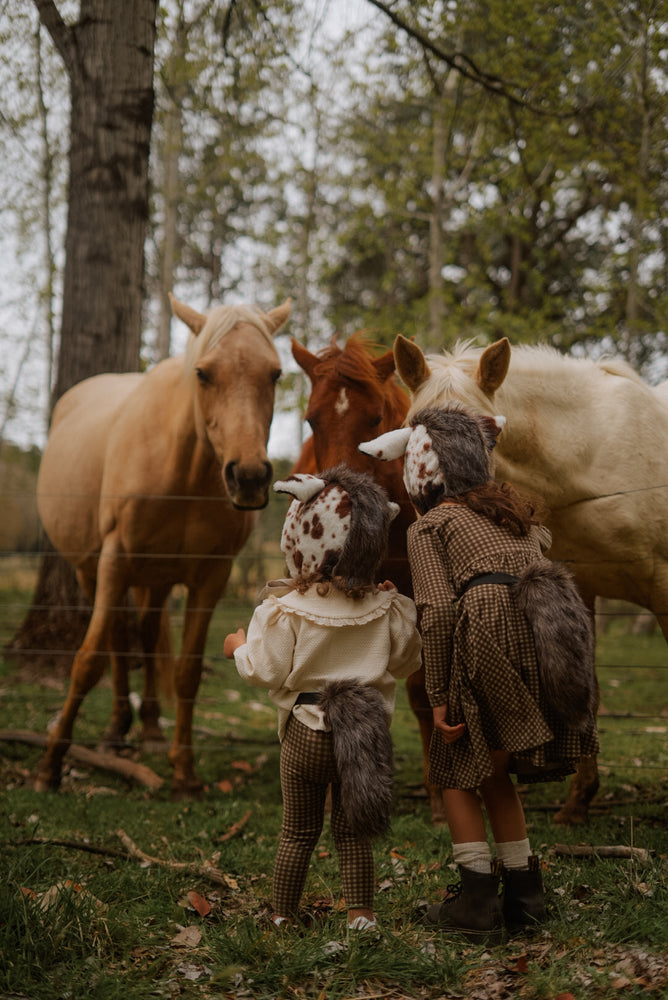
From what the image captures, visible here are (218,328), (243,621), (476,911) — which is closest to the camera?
(476,911)

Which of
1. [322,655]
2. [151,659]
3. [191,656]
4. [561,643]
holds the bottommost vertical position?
[151,659]

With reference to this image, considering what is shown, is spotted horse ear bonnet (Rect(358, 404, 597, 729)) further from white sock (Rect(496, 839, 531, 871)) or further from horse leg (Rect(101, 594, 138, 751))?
horse leg (Rect(101, 594, 138, 751))

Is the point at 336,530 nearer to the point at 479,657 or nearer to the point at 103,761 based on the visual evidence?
the point at 479,657

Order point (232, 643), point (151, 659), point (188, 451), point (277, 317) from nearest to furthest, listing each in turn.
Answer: point (232, 643) → point (188, 451) → point (277, 317) → point (151, 659)

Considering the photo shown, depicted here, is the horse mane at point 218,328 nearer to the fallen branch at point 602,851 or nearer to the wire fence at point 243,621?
the wire fence at point 243,621

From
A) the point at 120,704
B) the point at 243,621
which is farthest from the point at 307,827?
the point at 243,621

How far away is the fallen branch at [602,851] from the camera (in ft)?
9.68

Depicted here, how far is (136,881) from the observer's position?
2984 mm

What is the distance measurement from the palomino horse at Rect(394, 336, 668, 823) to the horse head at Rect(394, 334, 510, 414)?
0.10 meters

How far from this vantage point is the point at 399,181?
14.3m

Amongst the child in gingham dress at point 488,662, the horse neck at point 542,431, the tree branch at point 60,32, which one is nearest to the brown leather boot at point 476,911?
the child in gingham dress at point 488,662

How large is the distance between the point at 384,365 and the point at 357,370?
0.80 feet

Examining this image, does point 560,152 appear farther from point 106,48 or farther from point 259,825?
point 259,825

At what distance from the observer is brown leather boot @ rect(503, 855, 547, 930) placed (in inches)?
98.8
